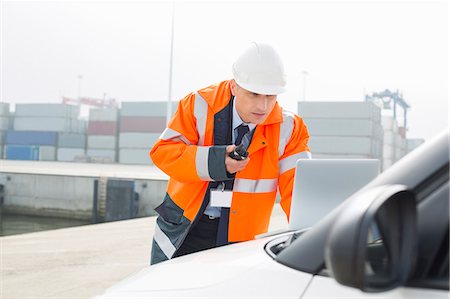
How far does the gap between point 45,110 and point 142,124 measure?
12.7m

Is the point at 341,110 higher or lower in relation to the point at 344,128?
higher

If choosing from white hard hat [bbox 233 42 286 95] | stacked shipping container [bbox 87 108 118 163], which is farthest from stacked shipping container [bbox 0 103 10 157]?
white hard hat [bbox 233 42 286 95]

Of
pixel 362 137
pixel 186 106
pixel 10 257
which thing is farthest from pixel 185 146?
pixel 362 137

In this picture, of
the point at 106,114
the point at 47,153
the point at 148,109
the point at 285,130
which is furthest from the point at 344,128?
the point at 285,130

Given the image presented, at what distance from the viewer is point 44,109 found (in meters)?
52.0

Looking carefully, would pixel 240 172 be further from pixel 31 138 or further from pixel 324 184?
pixel 31 138

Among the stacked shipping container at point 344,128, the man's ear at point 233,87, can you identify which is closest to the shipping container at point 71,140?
the stacked shipping container at point 344,128

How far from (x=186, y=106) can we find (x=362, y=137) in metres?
35.1

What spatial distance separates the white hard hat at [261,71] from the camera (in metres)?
2.14

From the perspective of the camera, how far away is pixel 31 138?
51375 millimetres

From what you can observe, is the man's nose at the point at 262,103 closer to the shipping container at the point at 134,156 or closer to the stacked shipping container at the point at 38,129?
the shipping container at the point at 134,156

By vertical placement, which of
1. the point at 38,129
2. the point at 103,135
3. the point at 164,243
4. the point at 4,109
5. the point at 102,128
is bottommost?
the point at 164,243

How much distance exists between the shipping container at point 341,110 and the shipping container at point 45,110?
26626mm

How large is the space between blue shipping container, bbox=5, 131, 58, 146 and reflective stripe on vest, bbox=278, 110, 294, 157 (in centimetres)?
5161
